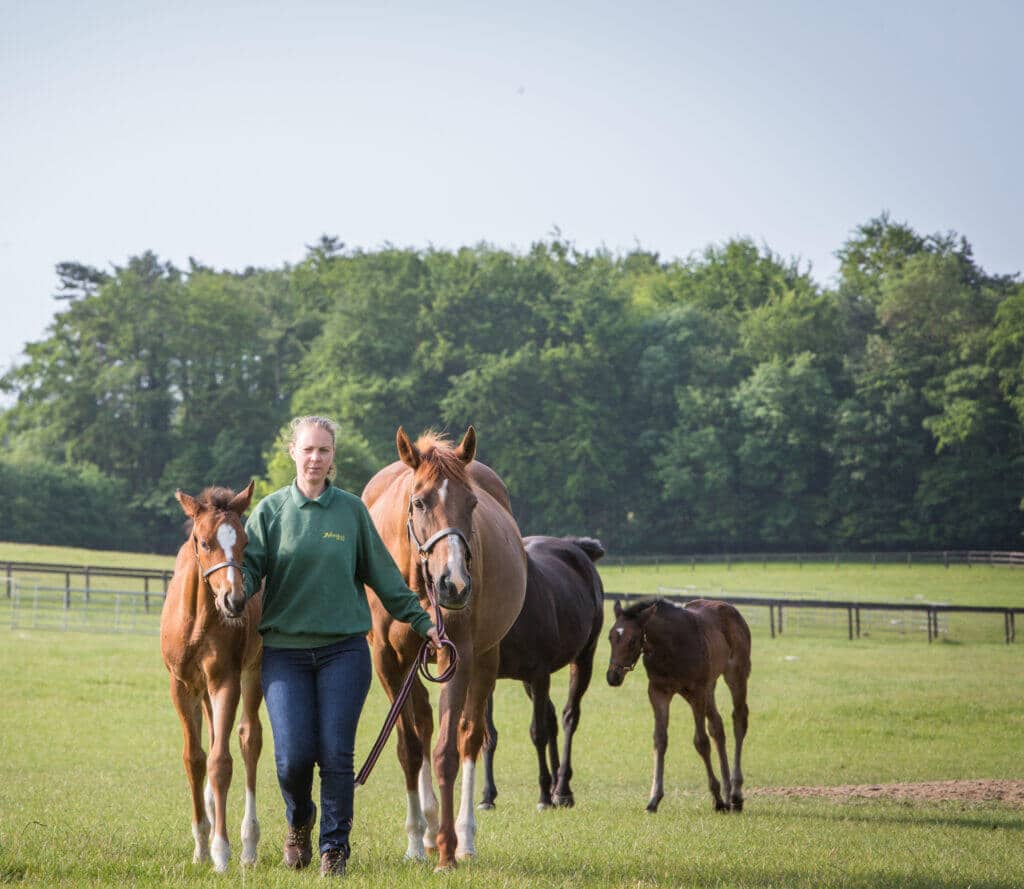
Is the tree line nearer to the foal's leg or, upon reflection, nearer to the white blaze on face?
the foal's leg

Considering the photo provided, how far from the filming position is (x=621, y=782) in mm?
14453

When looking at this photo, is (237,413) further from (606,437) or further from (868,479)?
(868,479)

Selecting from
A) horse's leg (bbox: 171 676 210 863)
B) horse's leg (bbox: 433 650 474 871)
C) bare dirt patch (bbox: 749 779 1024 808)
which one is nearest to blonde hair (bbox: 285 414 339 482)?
horse's leg (bbox: 433 650 474 871)

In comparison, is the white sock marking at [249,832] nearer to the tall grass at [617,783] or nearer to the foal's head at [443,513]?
the tall grass at [617,783]

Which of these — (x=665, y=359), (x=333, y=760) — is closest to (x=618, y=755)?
(x=333, y=760)

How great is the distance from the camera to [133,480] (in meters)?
70.6

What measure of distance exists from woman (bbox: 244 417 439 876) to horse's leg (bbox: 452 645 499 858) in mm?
1016

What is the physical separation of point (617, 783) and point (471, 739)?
776 centimetres

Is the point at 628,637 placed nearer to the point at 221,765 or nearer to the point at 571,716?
the point at 571,716

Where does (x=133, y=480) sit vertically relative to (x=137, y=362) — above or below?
below

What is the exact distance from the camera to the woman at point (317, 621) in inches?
230

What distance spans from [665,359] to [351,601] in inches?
2580

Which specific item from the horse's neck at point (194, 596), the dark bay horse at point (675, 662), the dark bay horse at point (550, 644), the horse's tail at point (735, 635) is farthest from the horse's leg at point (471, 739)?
the horse's tail at point (735, 635)

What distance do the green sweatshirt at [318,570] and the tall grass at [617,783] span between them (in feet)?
3.76
